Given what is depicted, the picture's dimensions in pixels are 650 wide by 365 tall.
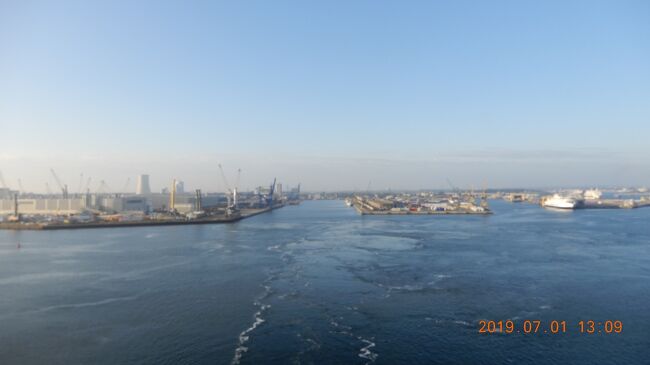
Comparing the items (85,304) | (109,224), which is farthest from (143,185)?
(85,304)

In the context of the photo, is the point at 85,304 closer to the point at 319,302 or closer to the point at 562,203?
the point at 319,302

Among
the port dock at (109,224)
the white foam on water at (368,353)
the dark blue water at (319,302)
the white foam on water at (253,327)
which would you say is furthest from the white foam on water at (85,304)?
the port dock at (109,224)

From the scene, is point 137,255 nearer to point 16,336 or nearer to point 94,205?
point 16,336

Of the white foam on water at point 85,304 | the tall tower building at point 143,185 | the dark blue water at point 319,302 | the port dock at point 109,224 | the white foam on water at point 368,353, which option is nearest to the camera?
the white foam on water at point 368,353

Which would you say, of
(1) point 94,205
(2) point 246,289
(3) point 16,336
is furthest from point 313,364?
(1) point 94,205

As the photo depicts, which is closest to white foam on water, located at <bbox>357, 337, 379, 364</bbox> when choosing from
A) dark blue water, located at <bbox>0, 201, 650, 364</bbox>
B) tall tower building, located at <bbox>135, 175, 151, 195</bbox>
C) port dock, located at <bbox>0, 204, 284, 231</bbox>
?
dark blue water, located at <bbox>0, 201, 650, 364</bbox>

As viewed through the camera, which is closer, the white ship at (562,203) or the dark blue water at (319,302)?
the dark blue water at (319,302)

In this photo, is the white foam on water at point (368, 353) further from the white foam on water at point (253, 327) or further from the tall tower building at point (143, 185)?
the tall tower building at point (143, 185)

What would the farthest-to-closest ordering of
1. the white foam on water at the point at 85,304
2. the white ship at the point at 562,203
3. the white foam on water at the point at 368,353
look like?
the white ship at the point at 562,203 < the white foam on water at the point at 85,304 < the white foam on water at the point at 368,353
